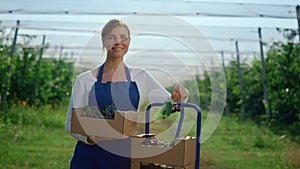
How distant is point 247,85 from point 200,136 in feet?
39.0

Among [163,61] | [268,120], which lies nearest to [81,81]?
[163,61]

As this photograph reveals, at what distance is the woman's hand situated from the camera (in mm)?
2195

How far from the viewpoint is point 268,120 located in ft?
35.4

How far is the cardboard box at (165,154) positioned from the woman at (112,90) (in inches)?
4.6

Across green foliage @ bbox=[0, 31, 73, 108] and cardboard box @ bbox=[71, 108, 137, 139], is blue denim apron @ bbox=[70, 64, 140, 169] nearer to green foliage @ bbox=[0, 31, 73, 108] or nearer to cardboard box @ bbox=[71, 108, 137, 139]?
cardboard box @ bbox=[71, 108, 137, 139]

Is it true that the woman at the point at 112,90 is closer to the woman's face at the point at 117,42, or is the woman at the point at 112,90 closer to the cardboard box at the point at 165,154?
the woman's face at the point at 117,42

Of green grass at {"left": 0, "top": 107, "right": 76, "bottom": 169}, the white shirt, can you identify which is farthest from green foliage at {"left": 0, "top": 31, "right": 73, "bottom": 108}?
the white shirt

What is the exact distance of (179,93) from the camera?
220 cm

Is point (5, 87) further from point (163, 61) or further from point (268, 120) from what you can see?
point (163, 61)

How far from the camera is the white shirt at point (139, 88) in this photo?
225 cm

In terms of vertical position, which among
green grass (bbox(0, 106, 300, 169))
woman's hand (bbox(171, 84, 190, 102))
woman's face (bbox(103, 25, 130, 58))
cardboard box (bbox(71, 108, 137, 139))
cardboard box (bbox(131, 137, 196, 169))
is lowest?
green grass (bbox(0, 106, 300, 169))

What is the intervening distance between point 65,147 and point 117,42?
5.49m


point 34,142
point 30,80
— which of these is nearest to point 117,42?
point 34,142

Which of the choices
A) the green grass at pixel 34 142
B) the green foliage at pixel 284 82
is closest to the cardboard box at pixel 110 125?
the green grass at pixel 34 142
